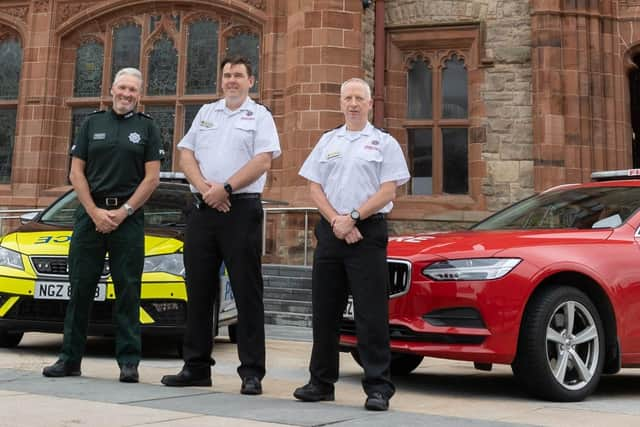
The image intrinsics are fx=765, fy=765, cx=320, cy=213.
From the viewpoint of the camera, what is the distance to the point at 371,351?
13.4 feet

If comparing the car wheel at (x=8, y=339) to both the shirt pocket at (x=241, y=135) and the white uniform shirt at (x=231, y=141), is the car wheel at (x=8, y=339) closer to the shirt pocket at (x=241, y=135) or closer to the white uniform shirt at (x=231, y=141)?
the white uniform shirt at (x=231, y=141)

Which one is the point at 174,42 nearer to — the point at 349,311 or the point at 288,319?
the point at 288,319

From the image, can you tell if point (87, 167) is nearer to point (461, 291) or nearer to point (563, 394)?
point (461, 291)

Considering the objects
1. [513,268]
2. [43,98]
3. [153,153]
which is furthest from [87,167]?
[43,98]

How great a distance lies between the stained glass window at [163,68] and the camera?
15180 mm

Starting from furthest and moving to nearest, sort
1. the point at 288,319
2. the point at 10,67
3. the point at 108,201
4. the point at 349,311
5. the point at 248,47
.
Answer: the point at 10,67 → the point at 248,47 → the point at 288,319 → the point at 349,311 → the point at 108,201

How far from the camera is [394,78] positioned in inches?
567

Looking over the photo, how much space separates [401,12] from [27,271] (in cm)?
1016

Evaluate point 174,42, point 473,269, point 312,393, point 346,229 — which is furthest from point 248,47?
point 312,393

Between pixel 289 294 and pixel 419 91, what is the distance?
18.8 feet

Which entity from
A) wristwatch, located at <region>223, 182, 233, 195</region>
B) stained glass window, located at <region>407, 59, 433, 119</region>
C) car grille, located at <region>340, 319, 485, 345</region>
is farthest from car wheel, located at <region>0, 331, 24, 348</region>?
stained glass window, located at <region>407, 59, 433, 119</region>

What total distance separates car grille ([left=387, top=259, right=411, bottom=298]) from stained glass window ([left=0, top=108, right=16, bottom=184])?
1318 cm

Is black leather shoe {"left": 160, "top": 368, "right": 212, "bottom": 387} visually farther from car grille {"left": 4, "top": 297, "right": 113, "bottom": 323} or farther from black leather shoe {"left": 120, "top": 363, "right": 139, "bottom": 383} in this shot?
car grille {"left": 4, "top": 297, "right": 113, "bottom": 323}

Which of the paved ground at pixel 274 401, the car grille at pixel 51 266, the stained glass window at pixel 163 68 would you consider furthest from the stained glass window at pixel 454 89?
the car grille at pixel 51 266
